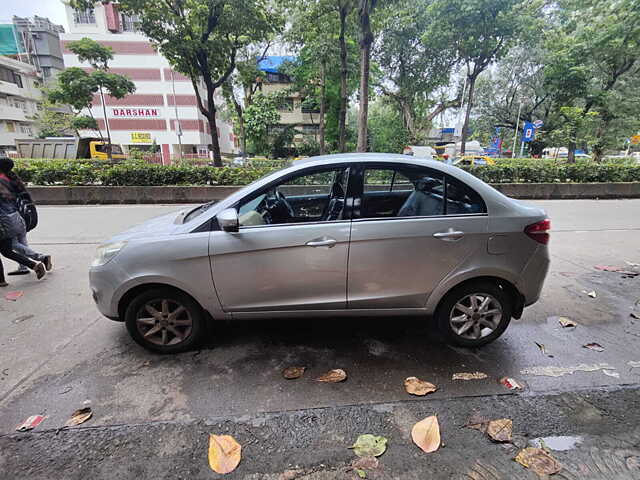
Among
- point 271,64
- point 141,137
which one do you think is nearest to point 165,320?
point 271,64

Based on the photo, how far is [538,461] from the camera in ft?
5.86

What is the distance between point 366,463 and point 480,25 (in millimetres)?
17743

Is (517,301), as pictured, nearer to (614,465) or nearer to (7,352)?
(614,465)

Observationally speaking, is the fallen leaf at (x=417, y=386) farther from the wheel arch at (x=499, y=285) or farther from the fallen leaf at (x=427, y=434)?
the wheel arch at (x=499, y=285)

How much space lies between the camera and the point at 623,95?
17.6 m

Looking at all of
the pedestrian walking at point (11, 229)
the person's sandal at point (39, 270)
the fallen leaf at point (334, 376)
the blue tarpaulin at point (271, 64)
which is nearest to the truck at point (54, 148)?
the blue tarpaulin at point (271, 64)

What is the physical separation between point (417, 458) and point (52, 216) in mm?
10532

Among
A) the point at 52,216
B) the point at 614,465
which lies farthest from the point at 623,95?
the point at 52,216

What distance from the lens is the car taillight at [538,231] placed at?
8.57ft

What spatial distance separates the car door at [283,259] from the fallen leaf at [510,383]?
1.32m

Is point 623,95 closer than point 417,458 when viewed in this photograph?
No

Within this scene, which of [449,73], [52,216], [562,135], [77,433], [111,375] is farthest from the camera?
[449,73]

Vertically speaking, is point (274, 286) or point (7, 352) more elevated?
point (274, 286)

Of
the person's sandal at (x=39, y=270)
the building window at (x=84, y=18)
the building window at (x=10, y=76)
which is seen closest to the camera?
the person's sandal at (x=39, y=270)
